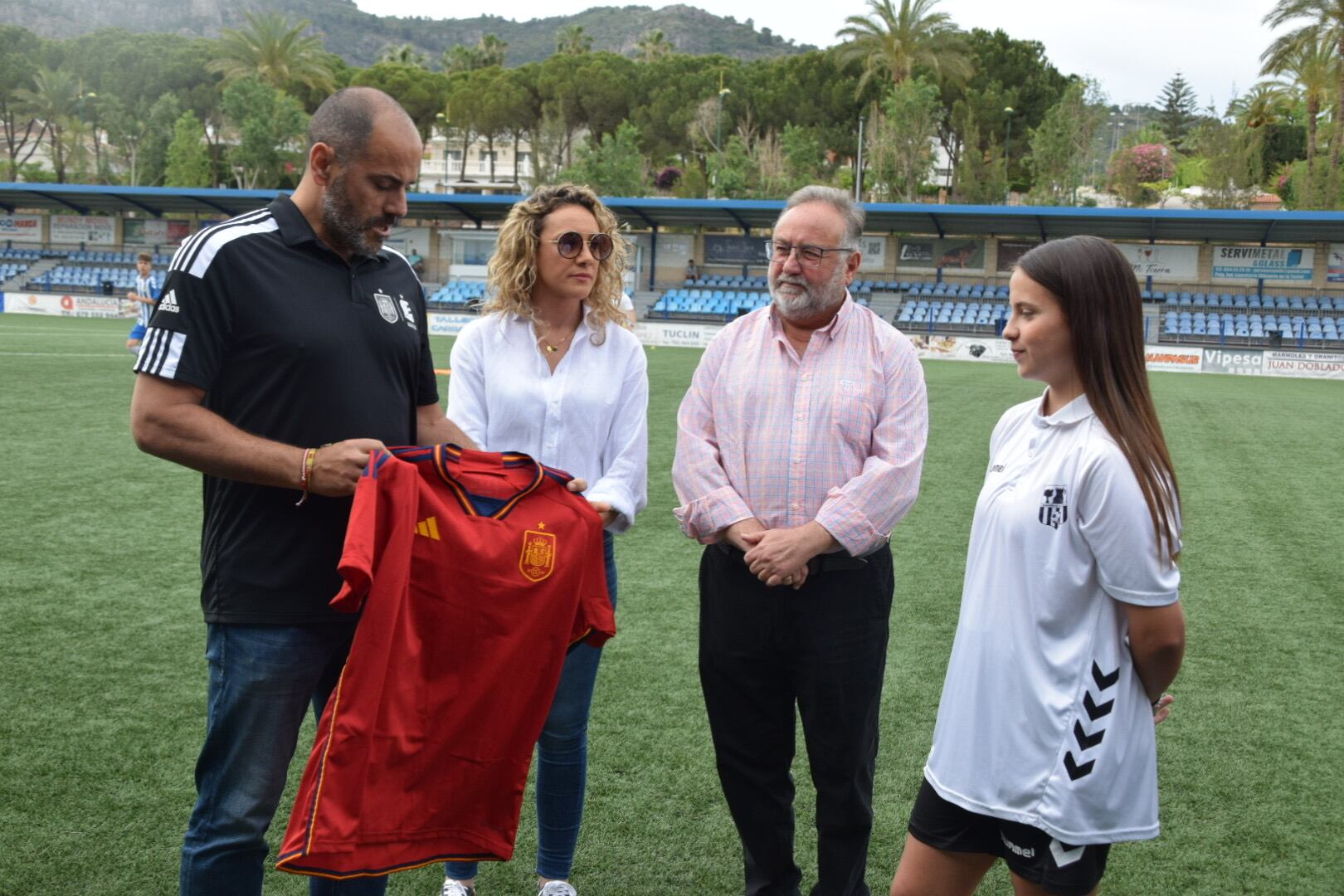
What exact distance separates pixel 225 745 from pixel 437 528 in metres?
0.71

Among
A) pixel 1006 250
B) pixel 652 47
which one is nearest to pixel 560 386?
pixel 1006 250

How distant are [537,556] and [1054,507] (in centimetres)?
125

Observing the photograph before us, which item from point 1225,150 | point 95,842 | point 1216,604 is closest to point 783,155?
point 1225,150

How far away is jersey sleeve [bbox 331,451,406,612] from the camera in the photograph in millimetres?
2381

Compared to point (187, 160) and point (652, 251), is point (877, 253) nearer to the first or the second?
point (652, 251)

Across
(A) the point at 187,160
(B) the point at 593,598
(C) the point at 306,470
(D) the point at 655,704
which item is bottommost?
(D) the point at 655,704

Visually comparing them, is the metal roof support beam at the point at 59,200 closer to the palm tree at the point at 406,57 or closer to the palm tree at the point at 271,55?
the palm tree at the point at 271,55

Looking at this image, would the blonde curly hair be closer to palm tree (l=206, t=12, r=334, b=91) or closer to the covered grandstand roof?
the covered grandstand roof

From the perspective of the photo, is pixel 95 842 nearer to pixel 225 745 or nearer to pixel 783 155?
pixel 225 745

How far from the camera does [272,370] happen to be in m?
2.59

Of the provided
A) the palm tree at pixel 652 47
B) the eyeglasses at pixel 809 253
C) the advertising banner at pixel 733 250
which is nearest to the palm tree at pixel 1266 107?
the advertising banner at pixel 733 250

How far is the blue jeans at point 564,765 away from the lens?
328cm

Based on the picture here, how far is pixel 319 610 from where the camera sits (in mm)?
2662

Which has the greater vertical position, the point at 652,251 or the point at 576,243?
the point at 652,251
